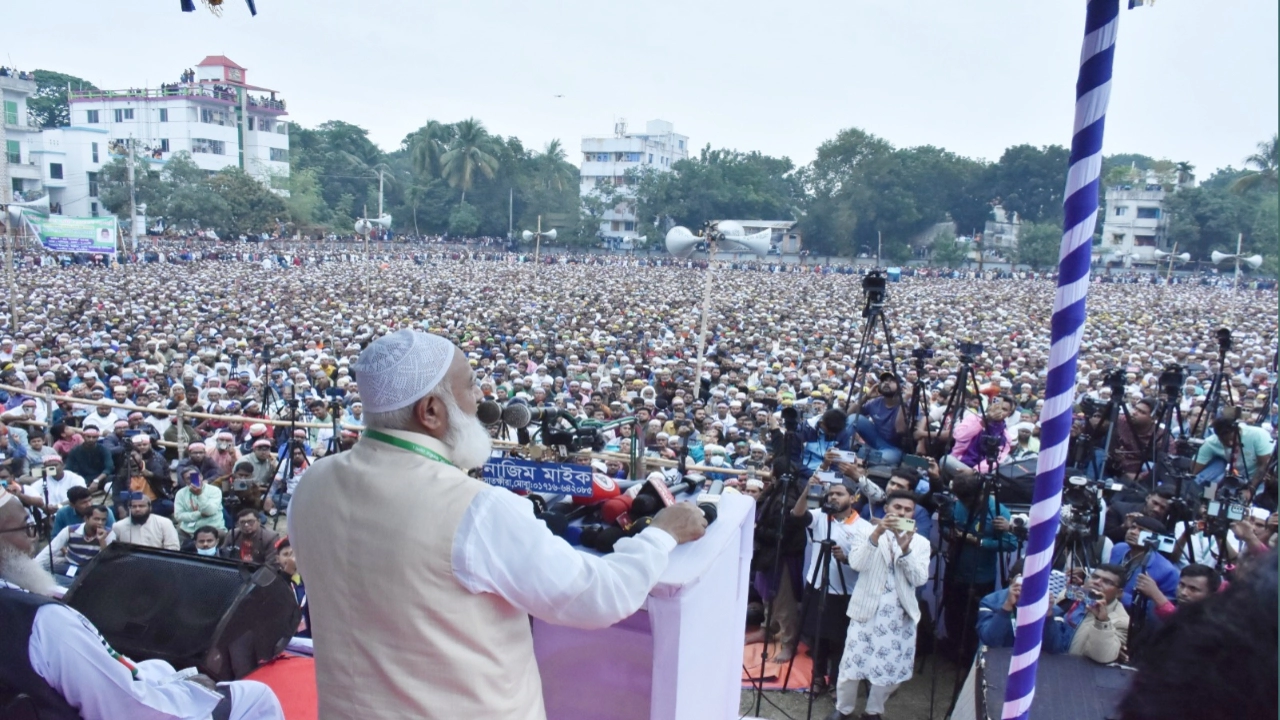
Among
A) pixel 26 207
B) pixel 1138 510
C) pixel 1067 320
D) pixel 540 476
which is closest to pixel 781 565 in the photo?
pixel 1138 510

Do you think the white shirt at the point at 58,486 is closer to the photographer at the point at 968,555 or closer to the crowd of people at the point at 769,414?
the crowd of people at the point at 769,414

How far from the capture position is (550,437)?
69.0 inches

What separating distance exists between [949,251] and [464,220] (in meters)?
18.6

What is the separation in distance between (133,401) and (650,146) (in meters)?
33.8

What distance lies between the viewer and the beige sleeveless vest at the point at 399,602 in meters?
1.13

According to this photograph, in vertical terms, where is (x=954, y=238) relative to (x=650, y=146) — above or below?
below

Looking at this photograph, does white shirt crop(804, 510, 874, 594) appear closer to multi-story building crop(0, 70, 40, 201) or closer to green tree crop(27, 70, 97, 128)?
multi-story building crop(0, 70, 40, 201)

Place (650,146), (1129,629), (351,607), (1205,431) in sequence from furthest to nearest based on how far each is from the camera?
(650,146) → (1205,431) → (1129,629) → (351,607)

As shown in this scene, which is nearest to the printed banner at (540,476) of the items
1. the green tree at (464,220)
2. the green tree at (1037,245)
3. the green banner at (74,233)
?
the green banner at (74,233)

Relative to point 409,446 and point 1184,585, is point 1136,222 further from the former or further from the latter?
point 409,446

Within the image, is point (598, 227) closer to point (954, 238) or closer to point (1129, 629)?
point (954, 238)

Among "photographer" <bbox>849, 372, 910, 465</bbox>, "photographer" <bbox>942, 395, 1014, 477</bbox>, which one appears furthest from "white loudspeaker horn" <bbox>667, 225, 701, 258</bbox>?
"photographer" <bbox>942, 395, 1014, 477</bbox>

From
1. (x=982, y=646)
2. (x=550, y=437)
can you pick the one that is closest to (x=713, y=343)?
(x=982, y=646)

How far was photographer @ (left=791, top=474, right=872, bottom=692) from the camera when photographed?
3322mm
